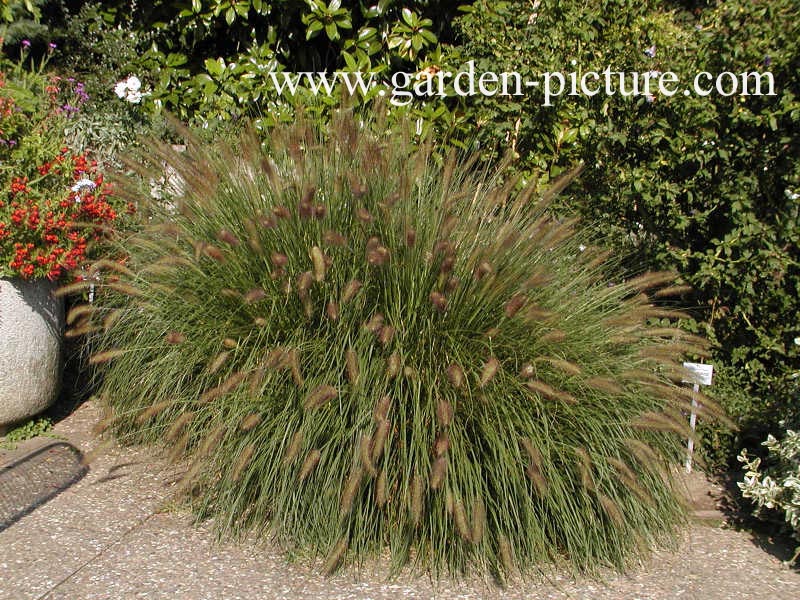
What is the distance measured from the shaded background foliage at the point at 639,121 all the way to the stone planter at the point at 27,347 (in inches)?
Result: 68.2

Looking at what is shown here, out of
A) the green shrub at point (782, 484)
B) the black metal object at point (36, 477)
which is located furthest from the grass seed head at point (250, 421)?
the green shrub at point (782, 484)

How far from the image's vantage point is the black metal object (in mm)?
3945

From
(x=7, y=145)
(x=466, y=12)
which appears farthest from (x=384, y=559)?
(x=466, y=12)

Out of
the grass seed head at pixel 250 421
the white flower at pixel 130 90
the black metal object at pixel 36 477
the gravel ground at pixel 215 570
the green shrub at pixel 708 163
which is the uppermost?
the white flower at pixel 130 90

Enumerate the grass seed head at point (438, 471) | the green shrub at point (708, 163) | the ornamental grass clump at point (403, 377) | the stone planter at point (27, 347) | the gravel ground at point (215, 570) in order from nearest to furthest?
the grass seed head at point (438, 471) → the gravel ground at point (215, 570) → the ornamental grass clump at point (403, 377) → the green shrub at point (708, 163) → the stone planter at point (27, 347)

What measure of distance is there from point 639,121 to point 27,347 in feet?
12.0

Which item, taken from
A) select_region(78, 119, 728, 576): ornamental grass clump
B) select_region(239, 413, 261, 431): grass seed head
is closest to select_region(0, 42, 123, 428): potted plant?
select_region(78, 119, 728, 576): ornamental grass clump

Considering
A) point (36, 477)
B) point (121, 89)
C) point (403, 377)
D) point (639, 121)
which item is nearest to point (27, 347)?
point (36, 477)

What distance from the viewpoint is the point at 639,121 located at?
4738mm

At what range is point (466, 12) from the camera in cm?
684

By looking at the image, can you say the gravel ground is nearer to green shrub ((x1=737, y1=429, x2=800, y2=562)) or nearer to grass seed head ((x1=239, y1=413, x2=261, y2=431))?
green shrub ((x1=737, y1=429, x2=800, y2=562))

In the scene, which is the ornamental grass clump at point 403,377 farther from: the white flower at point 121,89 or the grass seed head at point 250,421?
the white flower at point 121,89

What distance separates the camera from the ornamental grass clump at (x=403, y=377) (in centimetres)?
348

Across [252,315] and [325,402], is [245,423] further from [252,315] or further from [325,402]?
[252,315]
